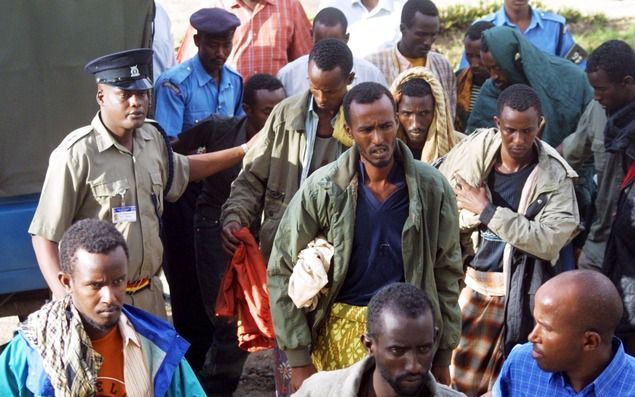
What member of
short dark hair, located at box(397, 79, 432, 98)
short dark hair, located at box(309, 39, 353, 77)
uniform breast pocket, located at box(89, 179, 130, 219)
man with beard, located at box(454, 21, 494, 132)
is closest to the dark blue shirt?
short dark hair, located at box(309, 39, 353, 77)

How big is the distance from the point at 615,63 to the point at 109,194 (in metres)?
2.94

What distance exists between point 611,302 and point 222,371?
359cm

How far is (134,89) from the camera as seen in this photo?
5.72 metres

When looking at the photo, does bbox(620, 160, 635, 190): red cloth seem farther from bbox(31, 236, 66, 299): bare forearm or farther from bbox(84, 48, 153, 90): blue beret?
bbox(31, 236, 66, 299): bare forearm

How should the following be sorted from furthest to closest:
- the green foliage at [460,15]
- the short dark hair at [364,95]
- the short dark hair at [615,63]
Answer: the green foliage at [460,15]
the short dark hair at [615,63]
the short dark hair at [364,95]

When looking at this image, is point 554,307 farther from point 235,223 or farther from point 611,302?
point 235,223

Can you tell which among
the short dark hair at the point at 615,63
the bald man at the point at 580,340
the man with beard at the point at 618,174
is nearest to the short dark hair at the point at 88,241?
the bald man at the point at 580,340

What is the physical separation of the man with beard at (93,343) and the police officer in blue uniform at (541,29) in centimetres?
476

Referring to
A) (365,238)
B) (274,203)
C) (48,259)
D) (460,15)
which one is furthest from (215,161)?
(460,15)

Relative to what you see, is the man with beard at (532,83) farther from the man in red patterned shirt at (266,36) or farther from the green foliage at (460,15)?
the green foliage at (460,15)

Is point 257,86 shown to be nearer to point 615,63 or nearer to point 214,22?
point 214,22

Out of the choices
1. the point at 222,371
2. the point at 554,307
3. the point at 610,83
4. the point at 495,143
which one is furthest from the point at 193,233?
the point at 554,307

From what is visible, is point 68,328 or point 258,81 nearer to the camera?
point 68,328

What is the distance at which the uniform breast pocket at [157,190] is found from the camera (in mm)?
5867
